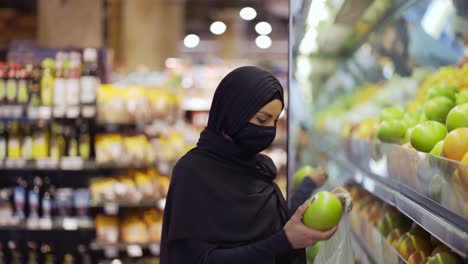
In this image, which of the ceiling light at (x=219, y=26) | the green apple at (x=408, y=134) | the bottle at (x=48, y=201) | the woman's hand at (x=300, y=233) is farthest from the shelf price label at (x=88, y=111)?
the ceiling light at (x=219, y=26)

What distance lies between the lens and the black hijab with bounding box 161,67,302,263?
205 centimetres

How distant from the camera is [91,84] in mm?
5883

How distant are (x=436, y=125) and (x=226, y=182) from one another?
2.04ft

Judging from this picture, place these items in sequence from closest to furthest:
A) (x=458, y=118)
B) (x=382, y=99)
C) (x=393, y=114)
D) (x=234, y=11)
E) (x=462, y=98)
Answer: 1. (x=458, y=118)
2. (x=462, y=98)
3. (x=393, y=114)
4. (x=382, y=99)
5. (x=234, y=11)

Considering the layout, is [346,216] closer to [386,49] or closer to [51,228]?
[386,49]

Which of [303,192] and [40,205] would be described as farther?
[40,205]

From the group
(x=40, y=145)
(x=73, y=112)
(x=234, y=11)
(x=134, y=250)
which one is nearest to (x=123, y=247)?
(x=134, y=250)

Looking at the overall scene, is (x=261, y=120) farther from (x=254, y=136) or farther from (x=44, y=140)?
(x=44, y=140)

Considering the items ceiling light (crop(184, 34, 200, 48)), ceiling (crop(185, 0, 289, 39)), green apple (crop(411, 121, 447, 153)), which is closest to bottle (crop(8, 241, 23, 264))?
green apple (crop(411, 121, 447, 153))

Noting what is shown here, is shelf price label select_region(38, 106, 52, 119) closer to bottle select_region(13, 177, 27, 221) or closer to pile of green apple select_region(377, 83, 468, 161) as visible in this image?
bottle select_region(13, 177, 27, 221)

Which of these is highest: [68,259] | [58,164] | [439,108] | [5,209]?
[439,108]

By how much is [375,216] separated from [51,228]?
353 cm

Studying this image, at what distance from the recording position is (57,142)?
5.99 m

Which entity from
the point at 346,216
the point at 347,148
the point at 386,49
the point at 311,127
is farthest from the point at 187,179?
the point at 311,127
